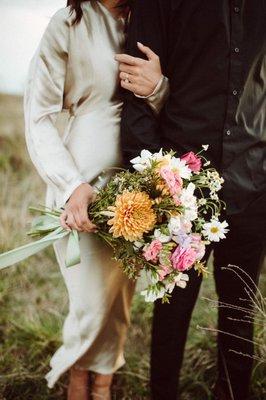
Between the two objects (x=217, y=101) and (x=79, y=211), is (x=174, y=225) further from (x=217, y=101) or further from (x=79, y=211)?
(x=217, y=101)

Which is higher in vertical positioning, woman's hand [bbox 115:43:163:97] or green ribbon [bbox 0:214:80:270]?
woman's hand [bbox 115:43:163:97]

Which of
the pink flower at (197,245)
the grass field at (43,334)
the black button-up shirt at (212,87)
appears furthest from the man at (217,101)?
the grass field at (43,334)

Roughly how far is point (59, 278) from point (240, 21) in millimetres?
2415

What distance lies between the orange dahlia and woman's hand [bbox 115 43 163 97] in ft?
1.52

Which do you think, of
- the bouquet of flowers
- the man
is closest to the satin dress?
the man

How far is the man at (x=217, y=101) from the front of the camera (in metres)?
2.01

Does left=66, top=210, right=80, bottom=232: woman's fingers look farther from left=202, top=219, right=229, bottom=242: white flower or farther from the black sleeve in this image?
left=202, top=219, right=229, bottom=242: white flower

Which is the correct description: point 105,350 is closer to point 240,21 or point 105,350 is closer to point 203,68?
point 203,68

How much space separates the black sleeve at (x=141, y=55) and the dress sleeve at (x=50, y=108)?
9.7 inches

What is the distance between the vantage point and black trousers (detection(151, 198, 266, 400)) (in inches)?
87.0

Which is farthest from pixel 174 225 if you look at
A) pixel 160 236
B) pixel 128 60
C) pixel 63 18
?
pixel 63 18

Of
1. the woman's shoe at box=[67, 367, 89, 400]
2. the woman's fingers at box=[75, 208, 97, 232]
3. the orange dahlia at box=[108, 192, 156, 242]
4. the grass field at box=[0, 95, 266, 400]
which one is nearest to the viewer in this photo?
the orange dahlia at box=[108, 192, 156, 242]

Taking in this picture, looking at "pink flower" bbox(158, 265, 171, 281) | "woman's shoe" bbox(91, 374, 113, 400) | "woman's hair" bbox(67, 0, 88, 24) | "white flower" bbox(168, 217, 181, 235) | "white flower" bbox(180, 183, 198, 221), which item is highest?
"woman's hair" bbox(67, 0, 88, 24)

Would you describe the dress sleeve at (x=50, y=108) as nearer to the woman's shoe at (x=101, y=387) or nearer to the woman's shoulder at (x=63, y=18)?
the woman's shoulder at (x=63, y=18)
